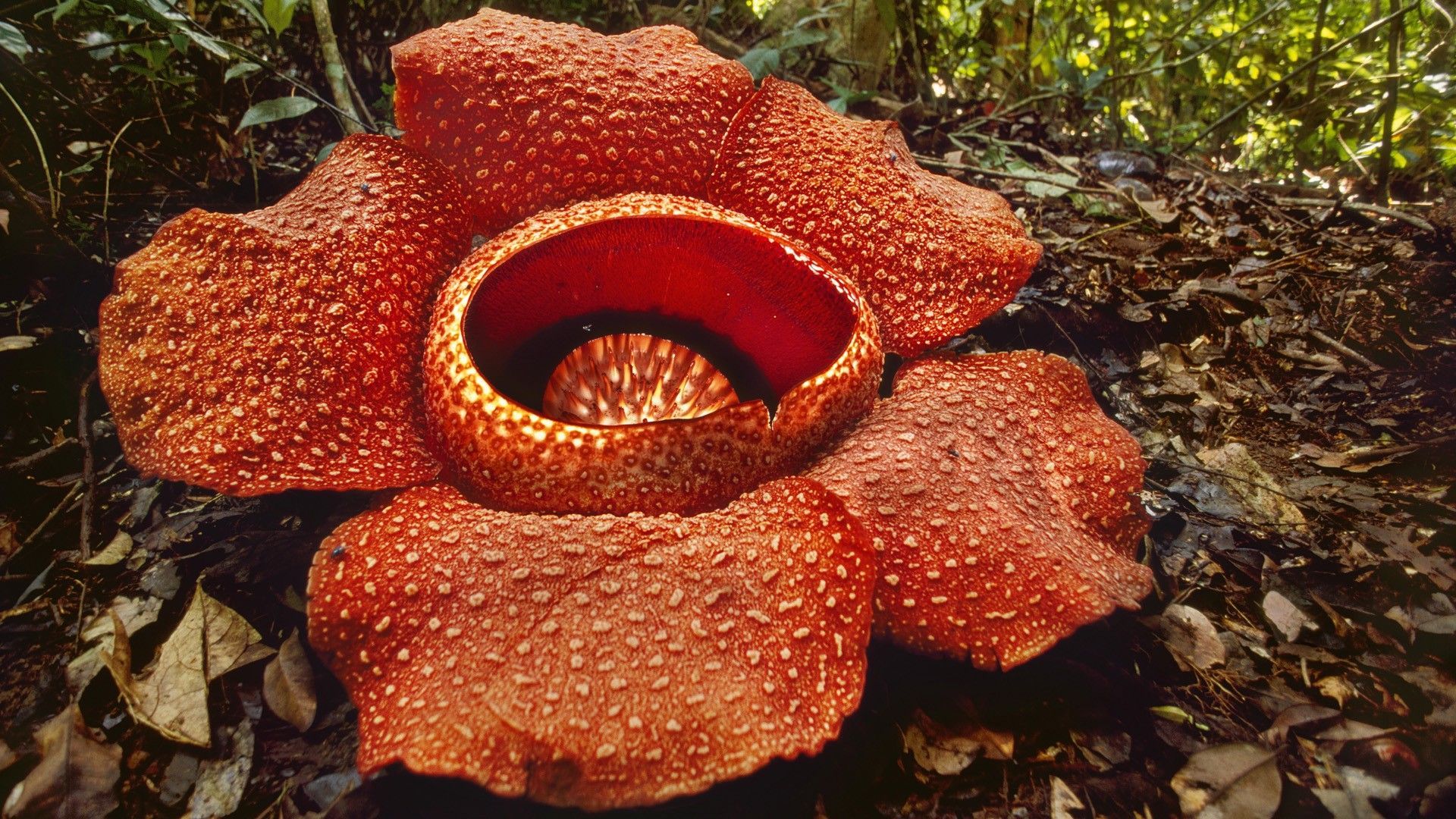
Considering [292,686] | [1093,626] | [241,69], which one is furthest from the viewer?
[241,69]

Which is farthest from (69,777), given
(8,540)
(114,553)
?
(8,540)

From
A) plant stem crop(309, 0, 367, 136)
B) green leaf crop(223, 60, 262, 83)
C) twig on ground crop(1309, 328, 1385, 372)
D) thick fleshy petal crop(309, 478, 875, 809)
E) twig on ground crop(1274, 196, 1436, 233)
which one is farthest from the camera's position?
twig on ground crop(1274, 196, 1436, 233)

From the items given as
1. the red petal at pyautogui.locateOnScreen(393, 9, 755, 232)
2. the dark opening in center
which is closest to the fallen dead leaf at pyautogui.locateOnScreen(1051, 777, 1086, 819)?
the dark opening in center

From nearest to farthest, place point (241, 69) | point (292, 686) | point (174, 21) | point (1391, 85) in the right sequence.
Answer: point (292, 686) → point (174, 21) → point (241, 69) → point (1391, 85)

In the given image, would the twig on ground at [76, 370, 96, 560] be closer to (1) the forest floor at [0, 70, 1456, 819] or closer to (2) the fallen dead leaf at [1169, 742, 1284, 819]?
(1) the forest floor at [0, 70, 1456, 819]

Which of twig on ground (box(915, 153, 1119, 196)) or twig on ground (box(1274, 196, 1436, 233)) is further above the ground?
twig on ground (box(1274, 196, 1436, 233))

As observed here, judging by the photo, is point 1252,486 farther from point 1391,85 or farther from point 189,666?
point 189,666
